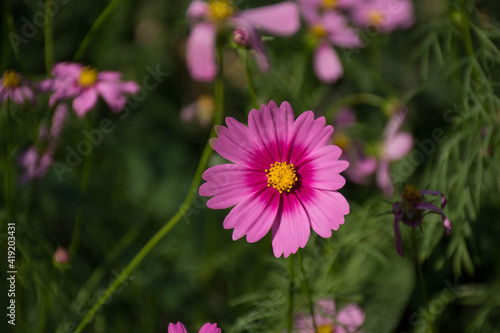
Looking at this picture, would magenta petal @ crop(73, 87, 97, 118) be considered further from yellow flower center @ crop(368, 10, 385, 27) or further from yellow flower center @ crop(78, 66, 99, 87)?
yellow flower center @ crop(368, 10, 385, 27)

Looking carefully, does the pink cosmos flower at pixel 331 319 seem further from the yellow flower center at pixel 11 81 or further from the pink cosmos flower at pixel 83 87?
the yellow flower center at pixel 11 81

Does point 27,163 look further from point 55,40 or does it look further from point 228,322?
point 55,40

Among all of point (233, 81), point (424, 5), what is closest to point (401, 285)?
point (233, 81)

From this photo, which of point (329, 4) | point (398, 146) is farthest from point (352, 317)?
point (329, 4)

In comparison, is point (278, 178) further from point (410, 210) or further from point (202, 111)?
point (202, 111)

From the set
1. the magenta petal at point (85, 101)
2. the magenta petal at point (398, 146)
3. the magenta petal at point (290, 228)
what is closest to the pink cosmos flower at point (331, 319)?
the magenta petal at point (290, 228)

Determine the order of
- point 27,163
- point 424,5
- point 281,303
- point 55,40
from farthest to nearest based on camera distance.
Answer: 1. point 424,5
2. point 55,40
3. point 27,163
4. point 281,303

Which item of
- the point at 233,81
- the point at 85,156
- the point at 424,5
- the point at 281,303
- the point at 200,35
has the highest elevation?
the point at 424,5
